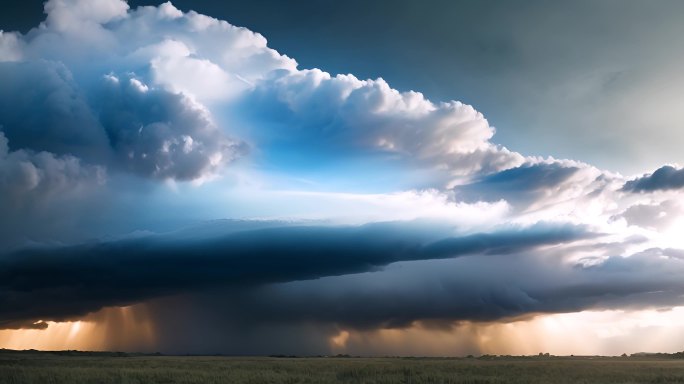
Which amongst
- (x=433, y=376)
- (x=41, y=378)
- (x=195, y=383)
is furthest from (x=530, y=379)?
(x=41, y=378)

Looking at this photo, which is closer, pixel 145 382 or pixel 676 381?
pixel 145 382

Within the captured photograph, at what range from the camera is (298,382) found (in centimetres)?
4853

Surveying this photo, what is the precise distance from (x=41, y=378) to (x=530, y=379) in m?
45.2

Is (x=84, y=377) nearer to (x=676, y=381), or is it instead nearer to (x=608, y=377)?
(x=608, y=377)

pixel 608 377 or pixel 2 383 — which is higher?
pixel 2 383

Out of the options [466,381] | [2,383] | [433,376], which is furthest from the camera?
[433,376]

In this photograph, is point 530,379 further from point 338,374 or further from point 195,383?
point 195,383

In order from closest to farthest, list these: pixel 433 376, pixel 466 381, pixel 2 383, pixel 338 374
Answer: pixel 2 383
pixel 466 381
pixel 433 376
pixel 338 374

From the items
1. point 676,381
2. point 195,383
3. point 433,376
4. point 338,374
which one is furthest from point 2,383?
point 676,381

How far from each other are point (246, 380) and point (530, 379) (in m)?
26.2

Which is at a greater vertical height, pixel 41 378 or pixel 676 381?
pixel 41 378

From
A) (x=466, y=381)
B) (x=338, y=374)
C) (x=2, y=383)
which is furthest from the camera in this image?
(x=338, y=374)

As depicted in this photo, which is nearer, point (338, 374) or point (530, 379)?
point (530, 379)

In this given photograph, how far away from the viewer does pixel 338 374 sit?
191ft
